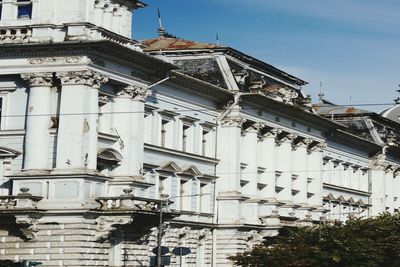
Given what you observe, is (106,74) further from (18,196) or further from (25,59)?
(18,196)

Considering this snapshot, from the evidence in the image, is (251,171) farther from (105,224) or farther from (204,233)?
(105,224)

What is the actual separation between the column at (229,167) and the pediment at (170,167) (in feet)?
16.2

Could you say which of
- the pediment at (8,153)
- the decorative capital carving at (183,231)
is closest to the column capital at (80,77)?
the pediment at (8,153)

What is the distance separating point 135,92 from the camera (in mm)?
49188

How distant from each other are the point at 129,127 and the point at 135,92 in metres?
1.83

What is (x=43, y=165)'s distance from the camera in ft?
150

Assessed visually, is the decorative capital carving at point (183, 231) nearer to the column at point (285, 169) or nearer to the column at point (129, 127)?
the column at point (129, 127)

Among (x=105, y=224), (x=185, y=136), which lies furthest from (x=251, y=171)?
(x=105, y=224)

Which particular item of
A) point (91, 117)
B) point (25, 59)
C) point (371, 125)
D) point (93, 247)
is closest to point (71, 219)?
point (93, 247)

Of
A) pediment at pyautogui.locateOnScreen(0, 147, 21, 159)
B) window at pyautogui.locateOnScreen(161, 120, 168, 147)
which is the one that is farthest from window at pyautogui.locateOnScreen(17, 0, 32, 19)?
window at pyautogui.locateOnScreen(161, 120, 168, 147)

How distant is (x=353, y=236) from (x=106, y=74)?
17331 mm

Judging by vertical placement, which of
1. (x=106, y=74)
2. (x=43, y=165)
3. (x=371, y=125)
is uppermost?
(x=371, y=125)

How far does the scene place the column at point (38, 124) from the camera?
150ft

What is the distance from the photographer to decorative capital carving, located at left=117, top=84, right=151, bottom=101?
160 feet
